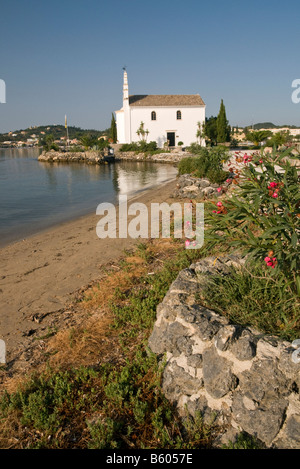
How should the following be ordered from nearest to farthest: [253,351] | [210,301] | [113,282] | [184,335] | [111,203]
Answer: [253,351] → [184,335] → [210,301] → [113,282] → [111,203]

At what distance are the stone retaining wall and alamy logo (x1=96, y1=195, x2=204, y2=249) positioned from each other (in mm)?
3592

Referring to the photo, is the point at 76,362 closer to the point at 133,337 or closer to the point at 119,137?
the point at 133,337

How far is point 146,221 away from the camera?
9898 mm

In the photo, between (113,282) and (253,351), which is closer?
(253,351)

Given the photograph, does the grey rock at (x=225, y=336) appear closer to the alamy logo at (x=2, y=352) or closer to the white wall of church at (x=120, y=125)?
the alamy logo at (x=2, y=352)

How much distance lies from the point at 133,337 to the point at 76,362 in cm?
68

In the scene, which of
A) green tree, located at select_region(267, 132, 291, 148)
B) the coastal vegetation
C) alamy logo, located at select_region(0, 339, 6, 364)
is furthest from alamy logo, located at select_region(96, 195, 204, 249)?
alamy logo, located at select_region(0, 339, 6, 364)

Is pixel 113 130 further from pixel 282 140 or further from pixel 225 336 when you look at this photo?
pixel 225 336

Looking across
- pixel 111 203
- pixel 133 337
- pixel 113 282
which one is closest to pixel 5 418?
pixel 133 337

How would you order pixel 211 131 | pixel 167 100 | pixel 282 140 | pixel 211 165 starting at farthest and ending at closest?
1. pixel 167 100
2. pixel 211 131
3. pixel 211 165
4. pixel 282 140

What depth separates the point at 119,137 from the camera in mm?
56031

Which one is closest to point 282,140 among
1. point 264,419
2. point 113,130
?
point 264,419

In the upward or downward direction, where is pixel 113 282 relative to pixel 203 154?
downward

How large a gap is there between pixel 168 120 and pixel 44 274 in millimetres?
50928
